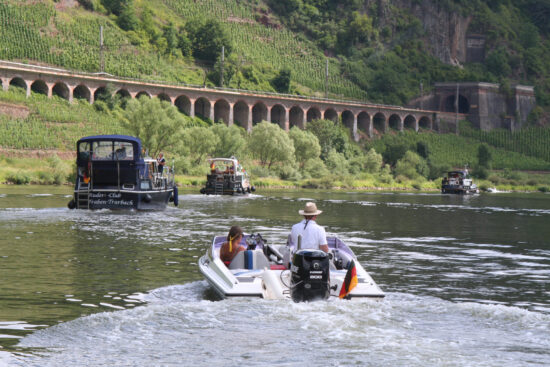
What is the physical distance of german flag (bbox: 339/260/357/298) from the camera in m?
15.3

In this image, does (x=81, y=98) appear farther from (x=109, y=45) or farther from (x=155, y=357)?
(x=155, y=357)

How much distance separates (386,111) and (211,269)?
487ft

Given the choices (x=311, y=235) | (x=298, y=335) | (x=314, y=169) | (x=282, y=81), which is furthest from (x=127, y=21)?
(x=298, y=335)

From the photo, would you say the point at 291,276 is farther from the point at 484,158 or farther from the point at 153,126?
the point at 484,158

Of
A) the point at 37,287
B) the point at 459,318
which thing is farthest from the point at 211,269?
the point at 459,318

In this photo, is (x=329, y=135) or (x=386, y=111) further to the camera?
(x=386, y=111)

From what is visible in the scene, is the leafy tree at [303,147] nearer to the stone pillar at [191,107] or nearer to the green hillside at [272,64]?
the green hillside at [272,64]

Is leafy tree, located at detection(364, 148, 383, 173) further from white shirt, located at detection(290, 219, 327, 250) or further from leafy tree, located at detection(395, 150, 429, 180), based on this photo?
white shirt, located at detection(290, 219, 327, 250)

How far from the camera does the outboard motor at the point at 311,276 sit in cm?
1493

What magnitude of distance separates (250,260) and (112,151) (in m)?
28.1

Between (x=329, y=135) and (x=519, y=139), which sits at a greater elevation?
(x=329, y=135)

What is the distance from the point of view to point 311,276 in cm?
1496

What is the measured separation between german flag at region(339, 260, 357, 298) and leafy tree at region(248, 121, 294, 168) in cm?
8159

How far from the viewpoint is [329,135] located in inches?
5064
